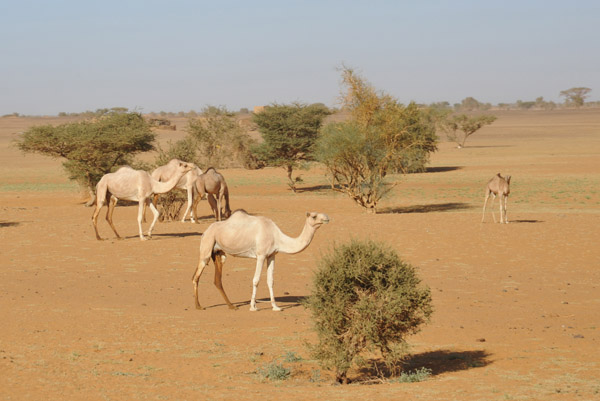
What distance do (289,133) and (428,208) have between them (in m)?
14.2

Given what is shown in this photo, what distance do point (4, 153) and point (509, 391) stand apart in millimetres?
65344

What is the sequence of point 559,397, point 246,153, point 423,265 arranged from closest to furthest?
point 559,397 → point 423,265 → point 246,153

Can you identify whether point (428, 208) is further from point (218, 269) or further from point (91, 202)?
point (218, 269)

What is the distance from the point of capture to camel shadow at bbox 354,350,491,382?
8.77 metres

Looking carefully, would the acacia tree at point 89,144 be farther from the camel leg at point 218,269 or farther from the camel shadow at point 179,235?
the camel leg at point 218,269

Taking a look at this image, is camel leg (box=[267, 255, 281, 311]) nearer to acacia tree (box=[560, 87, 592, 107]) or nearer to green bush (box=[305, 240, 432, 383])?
green bush (box=[305, 240, 432, 383])

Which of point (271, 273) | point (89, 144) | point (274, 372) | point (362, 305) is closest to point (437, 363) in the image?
point (362, 305)

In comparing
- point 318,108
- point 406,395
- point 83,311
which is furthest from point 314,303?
point 318,108

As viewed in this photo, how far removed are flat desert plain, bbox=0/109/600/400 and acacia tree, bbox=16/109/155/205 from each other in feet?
10.4

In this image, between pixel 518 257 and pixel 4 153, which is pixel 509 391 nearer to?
pixel 518 257

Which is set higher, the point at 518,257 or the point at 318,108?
the point at 318,108

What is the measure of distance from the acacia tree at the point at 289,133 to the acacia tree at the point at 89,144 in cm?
1079

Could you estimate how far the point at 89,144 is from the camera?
30.3 meters

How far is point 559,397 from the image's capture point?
7047 mm
